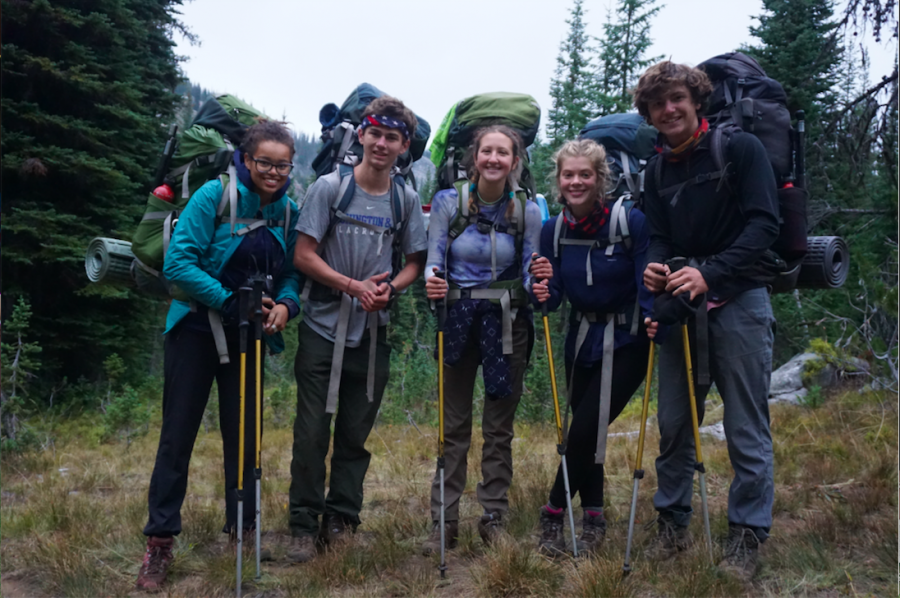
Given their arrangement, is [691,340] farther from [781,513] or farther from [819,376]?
[819,376]

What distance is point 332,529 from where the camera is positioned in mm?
4211

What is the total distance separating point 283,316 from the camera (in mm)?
3975

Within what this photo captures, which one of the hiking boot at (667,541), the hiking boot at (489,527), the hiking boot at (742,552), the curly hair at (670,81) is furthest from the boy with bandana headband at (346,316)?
the hiking boot at (742,552)

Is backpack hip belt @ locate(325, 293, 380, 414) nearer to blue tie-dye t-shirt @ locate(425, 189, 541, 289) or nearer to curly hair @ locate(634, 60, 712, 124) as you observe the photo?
blue tie-dye t-shirt @ locate(425, 189, 541, 289)

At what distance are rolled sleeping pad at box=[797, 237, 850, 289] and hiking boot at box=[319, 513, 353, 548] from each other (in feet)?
11.0

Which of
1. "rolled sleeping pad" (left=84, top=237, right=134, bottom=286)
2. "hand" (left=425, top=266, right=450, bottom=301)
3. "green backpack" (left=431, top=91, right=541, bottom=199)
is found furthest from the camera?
"green backpack" (left=431, top=91, right=541, bottom=199)

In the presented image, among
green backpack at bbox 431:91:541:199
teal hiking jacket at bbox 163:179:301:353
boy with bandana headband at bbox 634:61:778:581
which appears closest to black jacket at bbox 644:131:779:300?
boy with bandana headband at bbox 634:61:778:581

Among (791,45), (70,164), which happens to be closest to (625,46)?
(791,45)

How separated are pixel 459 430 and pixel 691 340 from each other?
159 centimetres

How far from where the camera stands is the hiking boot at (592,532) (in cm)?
399

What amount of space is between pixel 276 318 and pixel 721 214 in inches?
107

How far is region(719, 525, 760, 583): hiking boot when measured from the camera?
3510 mm

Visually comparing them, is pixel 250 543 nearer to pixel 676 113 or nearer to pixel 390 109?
pixel 390 109

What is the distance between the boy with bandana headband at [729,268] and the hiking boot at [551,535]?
23.3 inches
